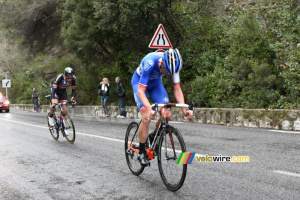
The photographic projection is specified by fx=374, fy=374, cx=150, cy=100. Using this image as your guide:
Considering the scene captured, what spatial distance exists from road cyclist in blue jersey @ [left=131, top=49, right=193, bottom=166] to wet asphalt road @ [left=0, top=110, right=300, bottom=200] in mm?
686

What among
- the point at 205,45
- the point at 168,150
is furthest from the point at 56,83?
the point at 205,45

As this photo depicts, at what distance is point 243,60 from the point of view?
14.3 m

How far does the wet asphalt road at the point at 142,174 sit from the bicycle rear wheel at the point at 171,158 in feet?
0.49

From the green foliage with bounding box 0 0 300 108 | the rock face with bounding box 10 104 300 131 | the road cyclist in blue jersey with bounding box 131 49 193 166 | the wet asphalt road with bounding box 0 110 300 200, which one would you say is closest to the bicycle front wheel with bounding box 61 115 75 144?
the wet asphalt road with bounding box 0 110 300 200

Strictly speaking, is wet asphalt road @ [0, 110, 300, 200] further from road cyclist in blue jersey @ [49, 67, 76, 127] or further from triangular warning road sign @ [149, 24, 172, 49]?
triangular warning road sign @ [149, 24, 172, 49]

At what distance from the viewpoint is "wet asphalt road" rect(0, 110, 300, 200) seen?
4.64 meters

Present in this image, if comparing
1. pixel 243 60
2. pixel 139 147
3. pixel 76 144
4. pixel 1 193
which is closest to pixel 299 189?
pixel 139 147

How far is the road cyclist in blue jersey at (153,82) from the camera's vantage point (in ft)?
14.5

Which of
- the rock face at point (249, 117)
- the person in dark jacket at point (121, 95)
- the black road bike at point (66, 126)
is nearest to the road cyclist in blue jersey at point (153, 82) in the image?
the black road bike at point (66, 126)

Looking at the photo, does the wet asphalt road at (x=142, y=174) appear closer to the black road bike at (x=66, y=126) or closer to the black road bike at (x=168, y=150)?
the black road bike at (x=168, y=150)

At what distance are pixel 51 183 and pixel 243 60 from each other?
34.8 feet

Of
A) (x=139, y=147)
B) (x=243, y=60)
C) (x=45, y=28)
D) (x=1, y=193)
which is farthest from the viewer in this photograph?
(x=45, y=28)

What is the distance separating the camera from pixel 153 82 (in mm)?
5418

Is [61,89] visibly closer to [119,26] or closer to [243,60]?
[243,60]
